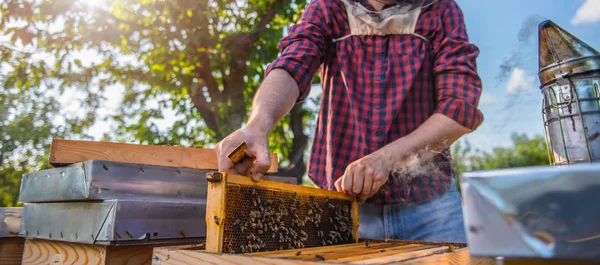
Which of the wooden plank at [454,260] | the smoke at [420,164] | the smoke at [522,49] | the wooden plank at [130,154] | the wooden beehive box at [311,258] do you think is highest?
the smoke at [522,49]

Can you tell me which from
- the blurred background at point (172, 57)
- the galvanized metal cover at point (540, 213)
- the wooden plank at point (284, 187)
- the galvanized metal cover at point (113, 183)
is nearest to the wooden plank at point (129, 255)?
the galvanized metal cover at point (113, 183)

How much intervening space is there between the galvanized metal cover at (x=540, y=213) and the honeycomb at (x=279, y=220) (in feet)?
3.38

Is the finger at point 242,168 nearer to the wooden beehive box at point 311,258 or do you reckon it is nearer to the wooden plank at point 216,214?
the wooden plank at point 216,214

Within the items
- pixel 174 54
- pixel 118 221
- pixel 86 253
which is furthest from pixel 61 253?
pixel 174 54

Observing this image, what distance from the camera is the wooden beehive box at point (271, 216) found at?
57.6 inches

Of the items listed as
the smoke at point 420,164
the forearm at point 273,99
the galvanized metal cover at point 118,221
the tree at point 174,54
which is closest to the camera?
the galvanized metal cover at point 118,221

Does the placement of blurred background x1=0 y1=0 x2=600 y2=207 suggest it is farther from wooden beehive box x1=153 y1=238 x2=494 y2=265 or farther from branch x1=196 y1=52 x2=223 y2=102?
wooden beehive box x1=153 y1=238 x2=494 y2=265

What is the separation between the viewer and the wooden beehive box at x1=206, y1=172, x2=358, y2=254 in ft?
4.80

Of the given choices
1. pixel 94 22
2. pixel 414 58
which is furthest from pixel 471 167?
pixel 94 22

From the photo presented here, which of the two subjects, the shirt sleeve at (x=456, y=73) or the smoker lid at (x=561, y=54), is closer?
the smoker lid at (x=561, y=54)

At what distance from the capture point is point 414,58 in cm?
233

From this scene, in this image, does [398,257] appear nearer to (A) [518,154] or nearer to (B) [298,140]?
(A) [518,154]

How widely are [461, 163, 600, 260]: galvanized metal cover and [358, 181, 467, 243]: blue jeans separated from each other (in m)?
1.66

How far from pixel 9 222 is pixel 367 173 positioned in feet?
7.56
